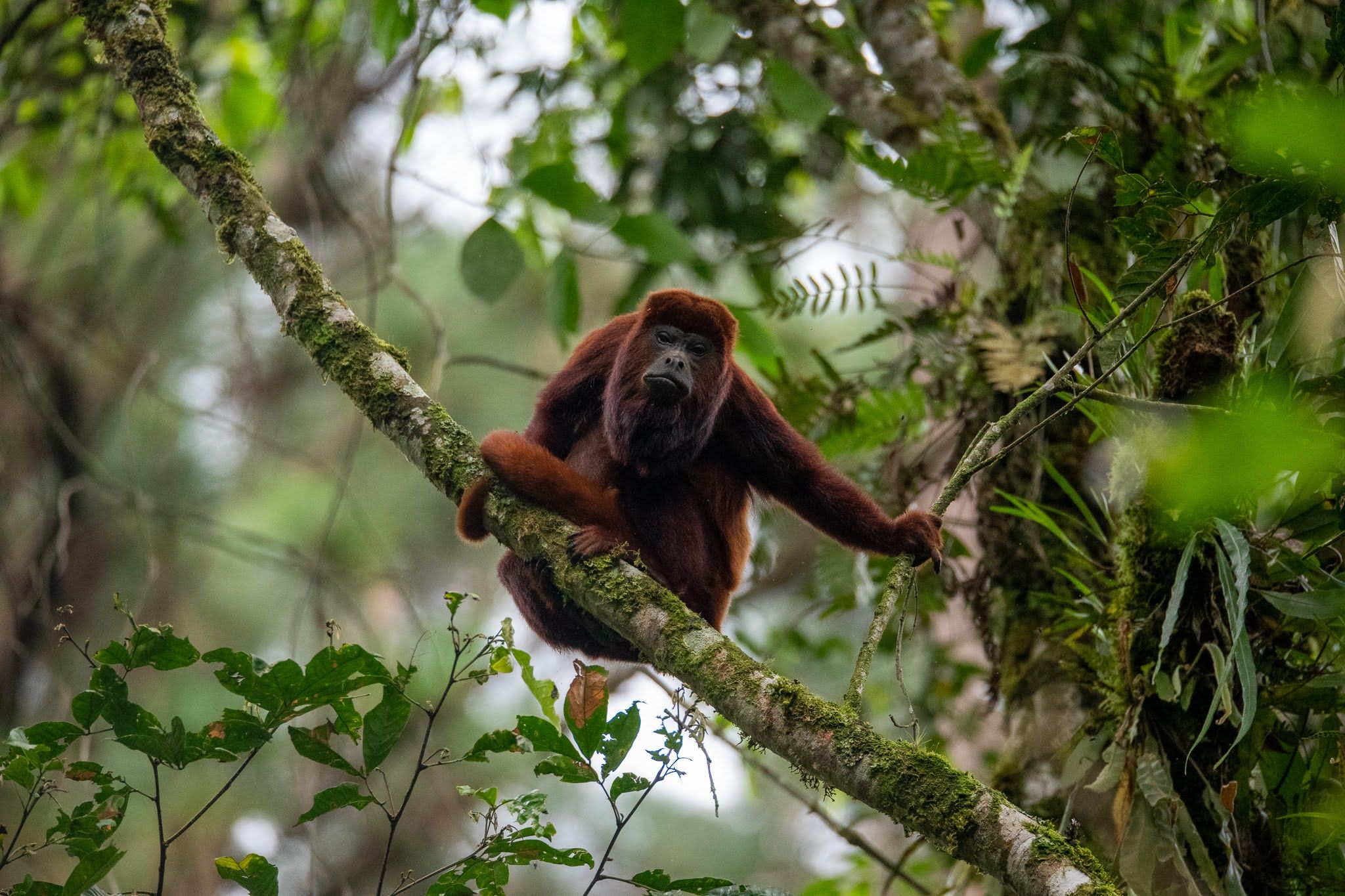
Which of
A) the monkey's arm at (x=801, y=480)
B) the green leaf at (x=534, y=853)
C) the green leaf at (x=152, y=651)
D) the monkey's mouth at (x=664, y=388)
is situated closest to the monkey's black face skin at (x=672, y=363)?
the monkey's mouth at (x=664, y=388)

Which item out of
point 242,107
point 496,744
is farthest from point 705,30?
point 496,744


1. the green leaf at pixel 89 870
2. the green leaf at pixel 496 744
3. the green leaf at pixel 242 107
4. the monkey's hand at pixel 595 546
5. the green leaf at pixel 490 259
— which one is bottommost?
the green leaf at pixel 89 870

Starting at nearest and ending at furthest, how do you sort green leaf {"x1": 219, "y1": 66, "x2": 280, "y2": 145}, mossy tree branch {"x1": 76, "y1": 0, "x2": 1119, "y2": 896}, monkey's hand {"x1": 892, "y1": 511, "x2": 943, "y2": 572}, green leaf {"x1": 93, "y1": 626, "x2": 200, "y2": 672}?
mossy tree branch {"x1": 76, "y1": 0, "x2": 1119, "y2": 896} < green leaf {"x1": 93, "y1": 626, "x2": 200, "y2": 672} < monkey's hand {"x1": 892, "y1": 511, "x2": 943, "y2": 572} < green leaf {"x1": 219, "y1": 66, "x2": 280, "y2": 145}

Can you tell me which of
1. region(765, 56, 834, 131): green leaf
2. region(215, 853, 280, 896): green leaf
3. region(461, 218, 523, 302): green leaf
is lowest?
region(215, 853, 280, 896): green leaf

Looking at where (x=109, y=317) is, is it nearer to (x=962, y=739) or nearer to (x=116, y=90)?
(x=116, y=90)

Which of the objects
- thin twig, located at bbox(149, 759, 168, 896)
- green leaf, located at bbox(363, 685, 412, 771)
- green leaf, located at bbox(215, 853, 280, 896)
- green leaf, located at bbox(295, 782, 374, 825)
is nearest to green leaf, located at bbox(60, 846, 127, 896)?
thin twig, located at bbox(149, 759, 168, 896)

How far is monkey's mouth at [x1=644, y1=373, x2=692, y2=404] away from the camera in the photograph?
325 centimetres

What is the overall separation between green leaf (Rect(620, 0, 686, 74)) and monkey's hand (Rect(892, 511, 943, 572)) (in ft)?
6.76

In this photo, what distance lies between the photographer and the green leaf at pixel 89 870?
1.91m

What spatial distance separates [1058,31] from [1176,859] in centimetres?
386

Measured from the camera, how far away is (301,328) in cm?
280

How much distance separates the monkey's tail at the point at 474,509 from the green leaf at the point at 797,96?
221 cm

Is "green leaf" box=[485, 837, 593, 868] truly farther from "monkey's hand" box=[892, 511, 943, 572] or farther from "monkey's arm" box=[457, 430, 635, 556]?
"monkey's hand" box=[892, 511, 943, 572]

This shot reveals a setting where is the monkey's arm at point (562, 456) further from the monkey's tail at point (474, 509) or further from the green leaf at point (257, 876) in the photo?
the green leaf at point (257, 876)
